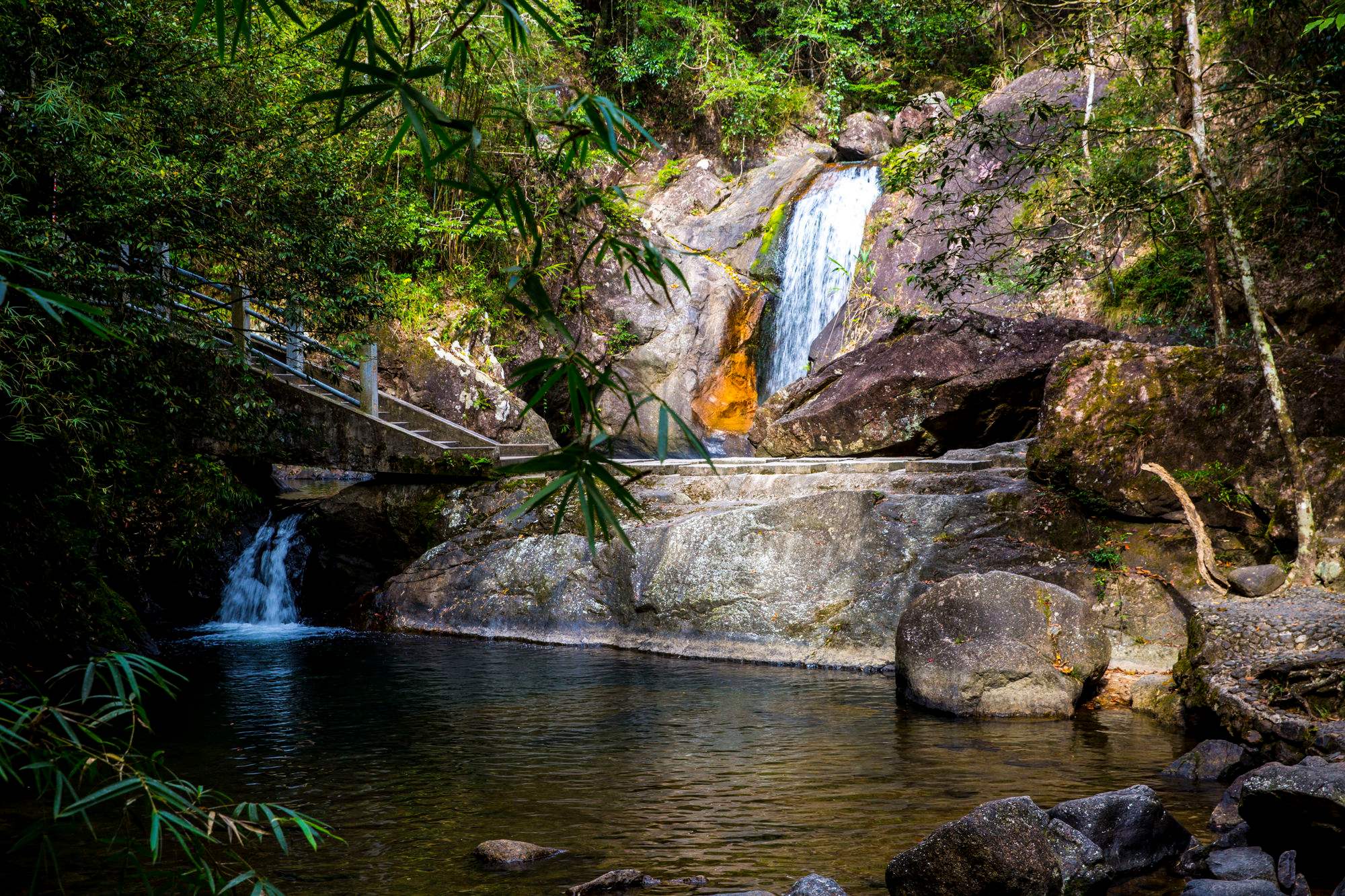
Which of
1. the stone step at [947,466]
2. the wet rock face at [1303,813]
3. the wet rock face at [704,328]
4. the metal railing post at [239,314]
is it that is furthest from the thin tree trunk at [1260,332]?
the wet rock face at [704,328]

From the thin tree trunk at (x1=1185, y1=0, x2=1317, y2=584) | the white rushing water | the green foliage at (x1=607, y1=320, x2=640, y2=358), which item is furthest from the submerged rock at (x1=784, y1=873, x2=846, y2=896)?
the green foliage at (x1=607, y1=320, x2=640, y2=358)

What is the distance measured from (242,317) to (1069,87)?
390 inches

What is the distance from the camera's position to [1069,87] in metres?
10.3

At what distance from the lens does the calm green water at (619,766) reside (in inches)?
202

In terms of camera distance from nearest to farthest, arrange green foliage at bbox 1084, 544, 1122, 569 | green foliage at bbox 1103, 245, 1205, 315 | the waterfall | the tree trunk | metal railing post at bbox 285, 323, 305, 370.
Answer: the tree trunk → green foliage at bbox 1084, 544, 1122, 569 → green foliage at bbox 1103, 245, 1205, 315 → metal railing post at bbox 285, 323, 305, 370 → the waterfall

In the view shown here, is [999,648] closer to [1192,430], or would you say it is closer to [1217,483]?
[1217,483]

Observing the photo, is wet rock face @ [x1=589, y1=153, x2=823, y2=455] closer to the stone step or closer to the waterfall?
the waterfall

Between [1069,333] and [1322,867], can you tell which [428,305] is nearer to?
[1069,333]

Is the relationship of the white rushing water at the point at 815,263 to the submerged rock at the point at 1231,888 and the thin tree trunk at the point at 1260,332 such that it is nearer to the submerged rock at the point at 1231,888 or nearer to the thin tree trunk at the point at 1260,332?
the thin tree trunk at the point at 1260,332

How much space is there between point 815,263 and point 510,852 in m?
17.7

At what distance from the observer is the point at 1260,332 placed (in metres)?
8.57

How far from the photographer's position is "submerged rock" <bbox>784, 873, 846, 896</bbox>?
4.21m

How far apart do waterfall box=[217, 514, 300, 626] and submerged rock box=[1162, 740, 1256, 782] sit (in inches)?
468

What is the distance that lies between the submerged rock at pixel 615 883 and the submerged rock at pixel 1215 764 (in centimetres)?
377
